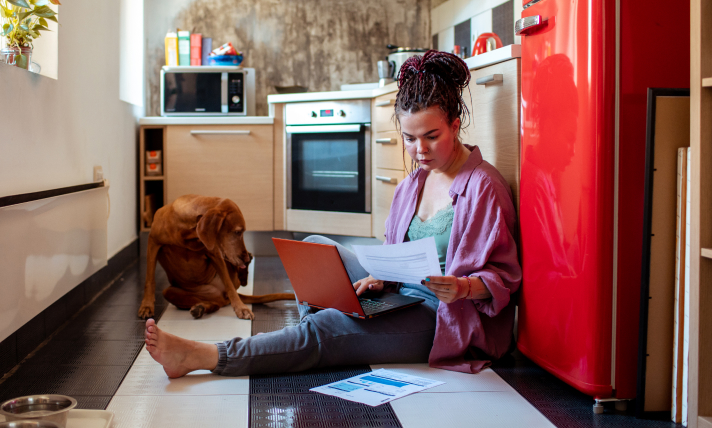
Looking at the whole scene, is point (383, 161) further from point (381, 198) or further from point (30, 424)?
point (30, 424)

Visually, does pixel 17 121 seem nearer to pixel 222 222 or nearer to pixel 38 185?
pixel 38 185

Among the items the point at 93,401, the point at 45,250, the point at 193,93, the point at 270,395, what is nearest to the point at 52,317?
the point at 45,250

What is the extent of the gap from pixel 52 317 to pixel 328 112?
2015mm

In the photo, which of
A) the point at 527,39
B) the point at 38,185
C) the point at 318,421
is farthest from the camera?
the point at 38,185

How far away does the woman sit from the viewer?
65.4 inches

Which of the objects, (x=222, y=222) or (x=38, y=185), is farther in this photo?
(x=222, y=222)

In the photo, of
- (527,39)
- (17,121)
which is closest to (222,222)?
(17,121)

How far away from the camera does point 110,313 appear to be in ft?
8.20

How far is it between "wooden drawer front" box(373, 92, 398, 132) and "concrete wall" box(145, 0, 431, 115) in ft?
3.89

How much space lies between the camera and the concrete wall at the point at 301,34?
14.5 ft

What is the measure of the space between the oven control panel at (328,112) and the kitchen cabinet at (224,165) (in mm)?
212

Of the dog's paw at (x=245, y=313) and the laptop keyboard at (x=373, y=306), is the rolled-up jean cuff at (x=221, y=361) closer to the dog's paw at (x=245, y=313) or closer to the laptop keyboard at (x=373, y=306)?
the laptop keyboard at (x=373, y=306)

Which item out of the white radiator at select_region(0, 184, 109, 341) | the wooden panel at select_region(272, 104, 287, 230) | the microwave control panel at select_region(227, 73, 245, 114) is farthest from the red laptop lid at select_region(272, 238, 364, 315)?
the microwave control panel at select_region(227, 73, 245, 114)

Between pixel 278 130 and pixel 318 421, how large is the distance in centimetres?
283
